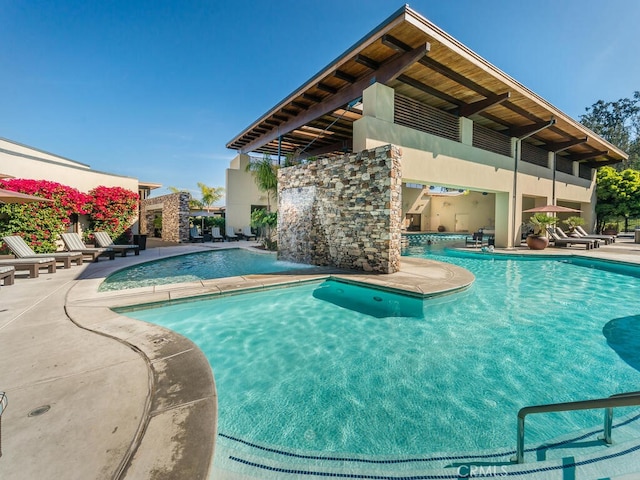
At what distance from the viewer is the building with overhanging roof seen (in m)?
7.86

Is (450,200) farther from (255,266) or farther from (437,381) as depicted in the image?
(437,381)

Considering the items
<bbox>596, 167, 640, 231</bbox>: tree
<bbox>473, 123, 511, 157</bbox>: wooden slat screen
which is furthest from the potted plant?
<bbox>596, 167, 640, 231</bbox>: tree

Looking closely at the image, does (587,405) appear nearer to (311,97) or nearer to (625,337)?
(625,337)

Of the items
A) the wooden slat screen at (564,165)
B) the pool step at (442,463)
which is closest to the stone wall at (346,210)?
the pool step at (442,463)

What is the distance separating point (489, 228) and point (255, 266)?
22.4 metres

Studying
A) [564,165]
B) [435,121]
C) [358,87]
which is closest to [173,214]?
[358,87]

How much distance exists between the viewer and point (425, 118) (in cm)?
992

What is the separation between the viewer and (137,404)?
2057 mm

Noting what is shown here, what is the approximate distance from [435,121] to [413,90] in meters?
1.53

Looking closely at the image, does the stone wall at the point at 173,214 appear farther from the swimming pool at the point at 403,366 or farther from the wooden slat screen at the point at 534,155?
the wooden slat screen at the point at 534,155

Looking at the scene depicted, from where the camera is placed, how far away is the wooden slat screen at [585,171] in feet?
65.1

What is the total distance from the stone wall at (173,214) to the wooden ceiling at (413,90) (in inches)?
240

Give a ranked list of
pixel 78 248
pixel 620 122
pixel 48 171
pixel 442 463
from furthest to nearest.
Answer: pixel 620 122 → pixel 48 171 → pixel 78 248 → pixel 442 463

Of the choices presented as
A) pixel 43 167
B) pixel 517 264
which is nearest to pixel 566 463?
pixel 517 264
